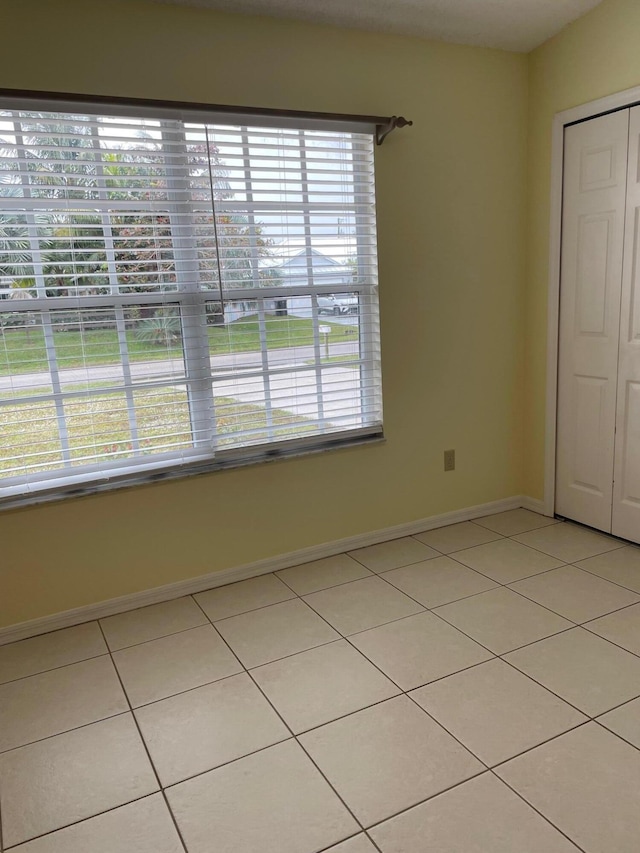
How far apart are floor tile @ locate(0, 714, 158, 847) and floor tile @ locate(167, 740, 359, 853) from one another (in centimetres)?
16

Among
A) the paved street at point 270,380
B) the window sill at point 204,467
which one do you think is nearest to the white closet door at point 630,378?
the window sill at point 204,467

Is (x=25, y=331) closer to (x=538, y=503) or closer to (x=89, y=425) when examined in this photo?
(x=89, y=425)

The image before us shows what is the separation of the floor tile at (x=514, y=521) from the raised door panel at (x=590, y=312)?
0.49ft

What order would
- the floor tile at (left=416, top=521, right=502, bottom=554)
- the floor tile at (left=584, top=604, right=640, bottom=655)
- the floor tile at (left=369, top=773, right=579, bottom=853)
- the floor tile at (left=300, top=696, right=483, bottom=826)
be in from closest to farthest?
the floor tile at (left=369, top=773, right=579, bottom=853), the floor tile at (left=300, top=696, right=483, bottom=826), the floor tile at (left=584, top=604, right=640, bottom=655), the floor tile at (left=416, top=521, right=502, bottom=554)

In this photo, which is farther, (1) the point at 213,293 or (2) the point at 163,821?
(1) the point at 213,293

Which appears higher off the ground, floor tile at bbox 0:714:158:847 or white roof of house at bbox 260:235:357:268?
white roof of house at bbox 260:235:357:268

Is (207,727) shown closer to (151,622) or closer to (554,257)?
(151,622)

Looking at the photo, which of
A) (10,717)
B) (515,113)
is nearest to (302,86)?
(515,113)

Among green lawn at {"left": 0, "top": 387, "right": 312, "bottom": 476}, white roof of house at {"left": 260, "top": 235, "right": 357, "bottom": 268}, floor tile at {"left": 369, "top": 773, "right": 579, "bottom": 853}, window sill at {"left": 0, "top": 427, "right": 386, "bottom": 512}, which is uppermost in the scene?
white roof of house at {"left": 260, "top": 235, "right": 357, "bottom": 268}

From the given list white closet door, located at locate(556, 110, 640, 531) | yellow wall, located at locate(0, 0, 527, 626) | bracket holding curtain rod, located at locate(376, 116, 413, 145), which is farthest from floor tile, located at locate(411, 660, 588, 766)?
bracket holding curtain rod, located at locate(376, 116, 413, 145)

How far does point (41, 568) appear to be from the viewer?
2.50 m

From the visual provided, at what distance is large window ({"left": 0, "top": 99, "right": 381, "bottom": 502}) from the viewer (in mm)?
2350

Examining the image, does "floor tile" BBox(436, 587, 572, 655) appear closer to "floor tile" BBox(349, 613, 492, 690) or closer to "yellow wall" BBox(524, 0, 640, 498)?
"floor tile" BBox(349, 613, 492, 690)

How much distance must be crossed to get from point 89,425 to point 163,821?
58.5 inches
